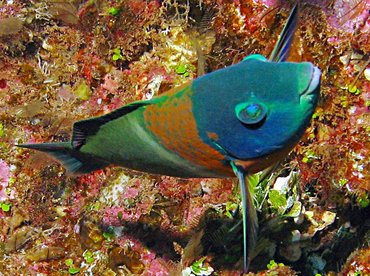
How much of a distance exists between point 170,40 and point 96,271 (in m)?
2.38

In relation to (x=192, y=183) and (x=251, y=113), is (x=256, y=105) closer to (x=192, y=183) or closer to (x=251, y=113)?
A: (x=251, y=113)

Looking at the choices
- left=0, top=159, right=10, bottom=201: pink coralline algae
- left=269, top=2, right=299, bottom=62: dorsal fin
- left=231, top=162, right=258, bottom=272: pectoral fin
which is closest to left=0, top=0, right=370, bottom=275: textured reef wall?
left=0, top=159, right=10, bottom=201: pink coralline algae

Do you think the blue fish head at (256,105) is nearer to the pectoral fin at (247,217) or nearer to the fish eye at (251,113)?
the fish eye at (251,113)

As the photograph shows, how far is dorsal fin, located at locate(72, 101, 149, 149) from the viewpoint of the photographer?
98.7 inches

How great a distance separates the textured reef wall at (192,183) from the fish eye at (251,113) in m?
1.70

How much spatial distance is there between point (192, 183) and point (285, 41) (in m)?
2.12

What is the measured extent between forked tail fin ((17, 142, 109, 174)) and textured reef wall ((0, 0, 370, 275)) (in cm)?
107

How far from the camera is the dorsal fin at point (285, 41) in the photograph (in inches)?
94.0

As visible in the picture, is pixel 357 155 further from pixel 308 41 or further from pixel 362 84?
pixel 308 41

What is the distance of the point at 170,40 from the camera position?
15.8ft

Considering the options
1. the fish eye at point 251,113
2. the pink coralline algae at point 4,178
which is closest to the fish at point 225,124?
the fish eye at point 251,113

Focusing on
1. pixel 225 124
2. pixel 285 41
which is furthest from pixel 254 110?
pixel 285 41

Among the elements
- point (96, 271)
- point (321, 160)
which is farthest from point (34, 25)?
point (321, 160)

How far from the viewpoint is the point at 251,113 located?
2111 millimetres
